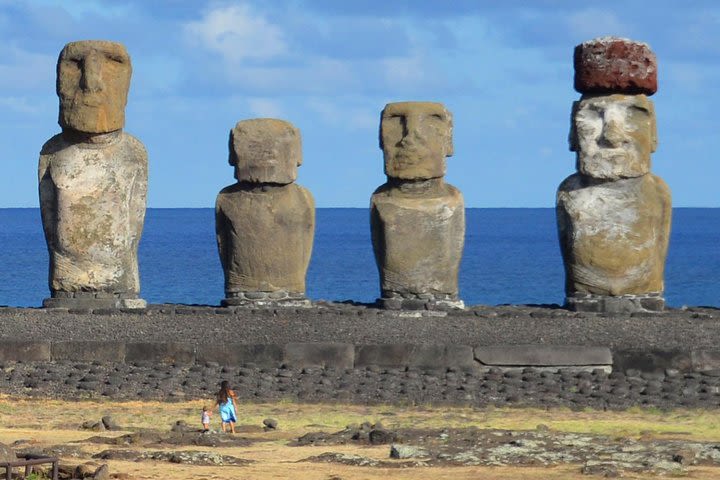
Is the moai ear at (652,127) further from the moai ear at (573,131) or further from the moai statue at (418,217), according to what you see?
the moai statue at (418,217)

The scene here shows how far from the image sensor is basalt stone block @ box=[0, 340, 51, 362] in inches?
665

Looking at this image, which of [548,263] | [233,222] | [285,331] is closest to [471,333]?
[285,331]

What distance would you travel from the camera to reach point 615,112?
758 inches

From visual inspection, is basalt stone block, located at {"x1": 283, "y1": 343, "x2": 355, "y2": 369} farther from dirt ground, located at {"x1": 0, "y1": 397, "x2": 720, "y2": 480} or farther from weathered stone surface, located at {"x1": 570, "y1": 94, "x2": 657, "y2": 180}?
weathered stone surface, located at {"x1": 570, "y1": 94, "x2": 657, "y2": 180}

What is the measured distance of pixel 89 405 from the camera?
15.1m

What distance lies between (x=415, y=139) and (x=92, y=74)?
3229 millimetres

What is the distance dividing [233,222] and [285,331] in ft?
6.81

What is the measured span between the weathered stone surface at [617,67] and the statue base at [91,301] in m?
5.01

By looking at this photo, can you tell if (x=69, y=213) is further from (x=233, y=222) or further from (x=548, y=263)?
(x=548, y=263)

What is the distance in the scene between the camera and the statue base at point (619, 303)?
1936 cm

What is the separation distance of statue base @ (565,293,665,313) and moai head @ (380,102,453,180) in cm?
190

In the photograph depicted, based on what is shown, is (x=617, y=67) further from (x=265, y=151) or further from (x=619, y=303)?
(x=265, y=151)

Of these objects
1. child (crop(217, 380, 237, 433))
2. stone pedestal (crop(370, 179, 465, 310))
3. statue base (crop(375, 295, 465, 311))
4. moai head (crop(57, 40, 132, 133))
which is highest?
moai head (crop(57, 40, 132, 133))

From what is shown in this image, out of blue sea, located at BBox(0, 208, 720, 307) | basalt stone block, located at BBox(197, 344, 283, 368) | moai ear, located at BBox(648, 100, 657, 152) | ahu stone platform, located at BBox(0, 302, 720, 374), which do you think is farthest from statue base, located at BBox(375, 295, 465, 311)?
blue sea, located at BBox(0, 208, 720, 307)
